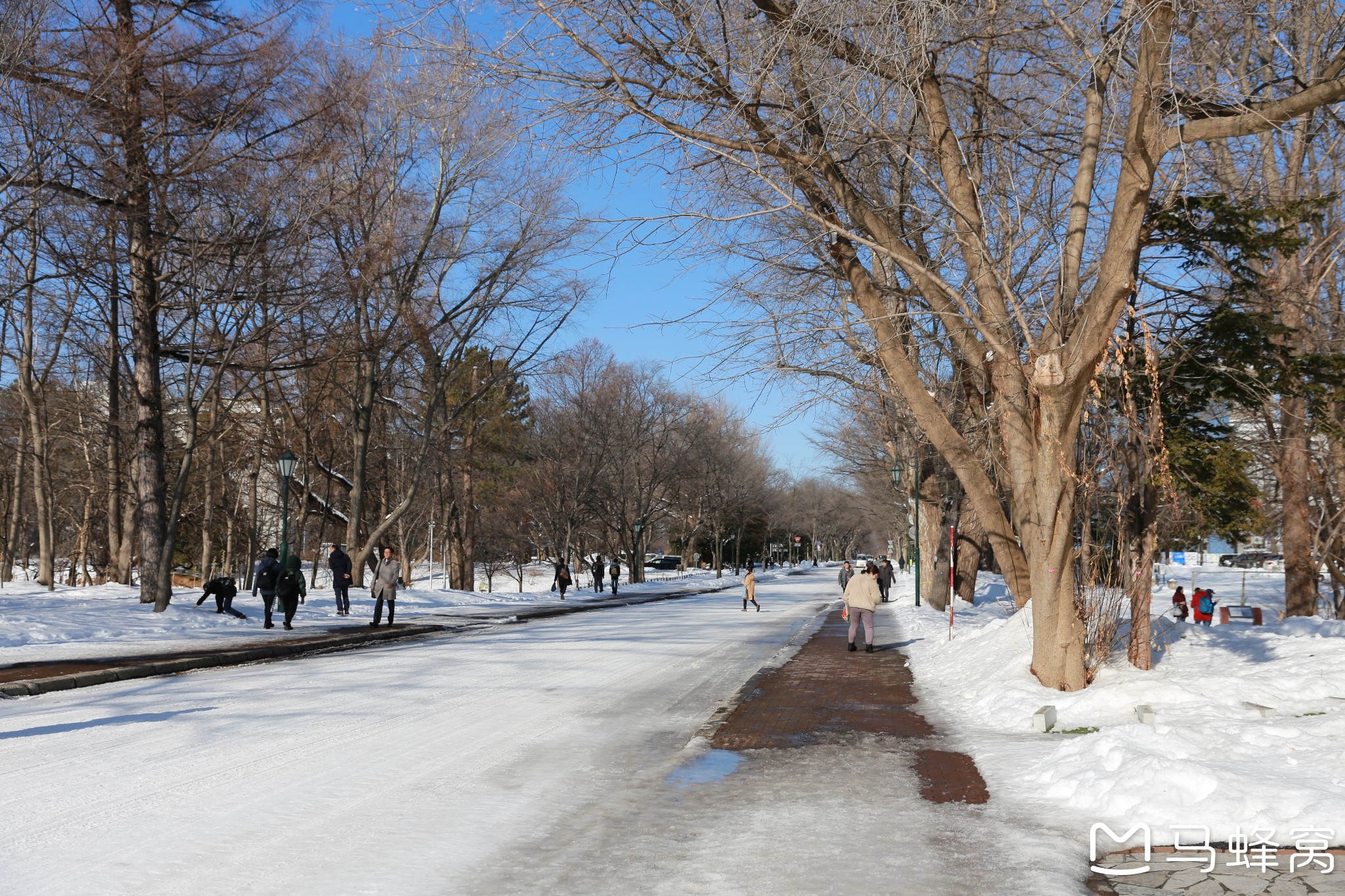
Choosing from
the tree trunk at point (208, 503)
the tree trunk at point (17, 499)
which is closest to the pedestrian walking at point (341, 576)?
the tree trunk at point (208, 503)

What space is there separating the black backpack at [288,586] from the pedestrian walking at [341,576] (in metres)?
4.52

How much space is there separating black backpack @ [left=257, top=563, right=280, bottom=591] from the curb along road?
197cm

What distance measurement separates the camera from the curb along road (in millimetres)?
12484

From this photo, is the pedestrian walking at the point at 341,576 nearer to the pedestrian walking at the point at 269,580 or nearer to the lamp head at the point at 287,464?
the lamp head at the point at 287,464

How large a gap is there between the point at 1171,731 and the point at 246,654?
1342cm

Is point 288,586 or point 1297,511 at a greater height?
point 1297,511

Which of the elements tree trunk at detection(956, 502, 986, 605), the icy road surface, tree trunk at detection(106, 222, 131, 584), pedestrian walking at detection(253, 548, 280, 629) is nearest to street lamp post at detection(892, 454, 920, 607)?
tree trunk at detection(956, 502, 986, 605)

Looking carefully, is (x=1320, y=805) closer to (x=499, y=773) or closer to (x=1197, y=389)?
(x=499, y=773)

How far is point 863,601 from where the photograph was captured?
18.4 meters

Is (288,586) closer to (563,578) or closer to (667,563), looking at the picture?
(563,578)

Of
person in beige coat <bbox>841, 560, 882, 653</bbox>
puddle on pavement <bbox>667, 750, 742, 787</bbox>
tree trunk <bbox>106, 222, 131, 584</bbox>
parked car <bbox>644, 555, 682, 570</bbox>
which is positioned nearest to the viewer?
puddle on pavement <bbox>667, 750, 742, 787</bbox>

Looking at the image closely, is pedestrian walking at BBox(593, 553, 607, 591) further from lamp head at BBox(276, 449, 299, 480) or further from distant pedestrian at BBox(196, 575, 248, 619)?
distant pedestrian at BBox(196, 575, 248, 619)

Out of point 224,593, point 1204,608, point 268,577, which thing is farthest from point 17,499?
point 1204,608

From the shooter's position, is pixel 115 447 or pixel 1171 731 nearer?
pixel 1171 731
